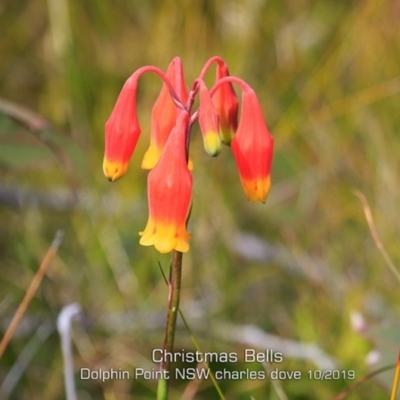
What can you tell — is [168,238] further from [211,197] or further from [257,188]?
[211,197]

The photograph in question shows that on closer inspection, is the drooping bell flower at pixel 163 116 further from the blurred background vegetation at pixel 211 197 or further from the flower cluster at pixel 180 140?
the blurred background vegetation at pixel 211 197

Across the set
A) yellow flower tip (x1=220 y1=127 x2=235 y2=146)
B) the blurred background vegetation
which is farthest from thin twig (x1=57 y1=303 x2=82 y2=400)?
yellow flower tip (x1=220 y1=127 x2=235 y2=146)

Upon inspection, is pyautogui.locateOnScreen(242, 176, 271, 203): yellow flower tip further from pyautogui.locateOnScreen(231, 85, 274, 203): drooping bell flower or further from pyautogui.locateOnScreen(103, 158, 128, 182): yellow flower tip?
pyautogui.locateOnScreen(103, 158, 128, 182): yellow flower tip

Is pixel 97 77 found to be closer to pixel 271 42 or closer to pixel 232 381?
pixel 271 42

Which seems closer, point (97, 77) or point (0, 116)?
point (0, 116)

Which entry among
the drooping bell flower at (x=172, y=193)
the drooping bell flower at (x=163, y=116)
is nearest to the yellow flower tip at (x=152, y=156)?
the drooping bell flower at (x=163, y=116)

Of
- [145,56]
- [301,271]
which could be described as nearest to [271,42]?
[145,56]

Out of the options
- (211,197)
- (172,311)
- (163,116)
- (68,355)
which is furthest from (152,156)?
(211,197)
